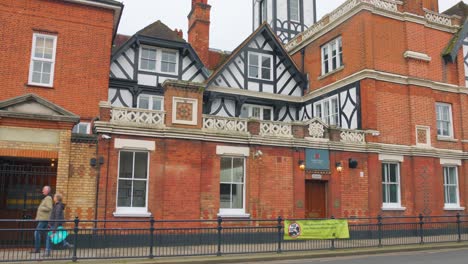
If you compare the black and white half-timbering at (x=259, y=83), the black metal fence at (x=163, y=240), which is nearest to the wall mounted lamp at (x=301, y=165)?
the black metal fence at (x=163, y=240)

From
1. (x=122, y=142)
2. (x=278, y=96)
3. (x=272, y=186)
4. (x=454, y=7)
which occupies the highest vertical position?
(x=454, y=7)

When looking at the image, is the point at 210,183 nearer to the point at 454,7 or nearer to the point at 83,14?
the point at 83,14

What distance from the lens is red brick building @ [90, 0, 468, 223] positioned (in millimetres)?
15117

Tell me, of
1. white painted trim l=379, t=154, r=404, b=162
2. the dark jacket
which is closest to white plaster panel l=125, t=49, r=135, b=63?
the dark jacket

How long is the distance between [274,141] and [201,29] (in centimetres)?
1151

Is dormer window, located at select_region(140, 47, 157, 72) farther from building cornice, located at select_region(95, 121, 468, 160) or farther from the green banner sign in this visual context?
the green banner sign

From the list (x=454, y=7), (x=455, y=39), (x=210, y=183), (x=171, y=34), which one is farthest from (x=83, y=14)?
(x=454, y=7)

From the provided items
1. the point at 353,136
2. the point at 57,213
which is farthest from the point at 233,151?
the point at 57,213

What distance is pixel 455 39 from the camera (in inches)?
861

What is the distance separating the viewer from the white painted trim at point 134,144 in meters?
14.6

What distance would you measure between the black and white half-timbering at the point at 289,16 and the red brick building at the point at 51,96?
49.4 ft

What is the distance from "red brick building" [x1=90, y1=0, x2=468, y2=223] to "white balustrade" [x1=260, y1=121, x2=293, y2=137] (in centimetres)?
5

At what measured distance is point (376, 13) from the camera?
19984 millimetres

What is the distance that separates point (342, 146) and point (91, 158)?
10351 mm
